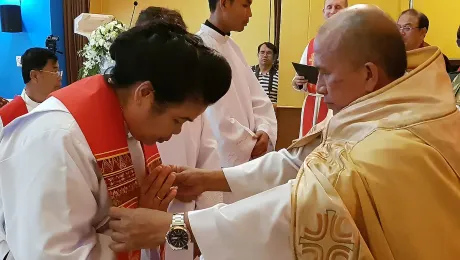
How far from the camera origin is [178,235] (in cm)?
133

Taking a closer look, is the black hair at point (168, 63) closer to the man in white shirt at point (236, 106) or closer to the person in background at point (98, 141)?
the person in background at point (98, 141)

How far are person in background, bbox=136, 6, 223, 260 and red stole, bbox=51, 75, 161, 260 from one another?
0.64 meters

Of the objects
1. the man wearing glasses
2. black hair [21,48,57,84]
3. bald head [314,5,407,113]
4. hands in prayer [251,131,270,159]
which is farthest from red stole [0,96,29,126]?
bald head [314,5,407,113]

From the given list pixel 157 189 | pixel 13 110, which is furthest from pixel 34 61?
pixel 157 189

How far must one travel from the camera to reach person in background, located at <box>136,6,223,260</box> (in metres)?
2.08

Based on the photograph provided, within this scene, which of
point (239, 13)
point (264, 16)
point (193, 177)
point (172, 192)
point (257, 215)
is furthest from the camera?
point (264, 16)

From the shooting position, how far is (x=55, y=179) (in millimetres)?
1136

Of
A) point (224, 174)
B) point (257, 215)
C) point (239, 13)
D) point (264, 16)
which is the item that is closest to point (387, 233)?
point (257, 215)

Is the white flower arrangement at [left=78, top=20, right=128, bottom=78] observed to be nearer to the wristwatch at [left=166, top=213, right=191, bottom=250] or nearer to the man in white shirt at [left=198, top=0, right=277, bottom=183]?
the man in white shirt at [left=198, top=0, right=277, bottom=183]

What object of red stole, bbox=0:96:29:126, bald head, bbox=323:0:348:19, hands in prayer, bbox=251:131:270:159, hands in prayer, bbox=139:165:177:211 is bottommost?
hands in prayer, bbox=251:131:270:159

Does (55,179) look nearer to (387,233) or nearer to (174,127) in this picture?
(174,127)

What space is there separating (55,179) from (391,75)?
0.88 m

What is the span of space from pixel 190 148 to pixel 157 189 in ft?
2.29

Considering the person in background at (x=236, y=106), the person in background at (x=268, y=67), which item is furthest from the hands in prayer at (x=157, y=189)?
the person in background at (x=268, y=67)
